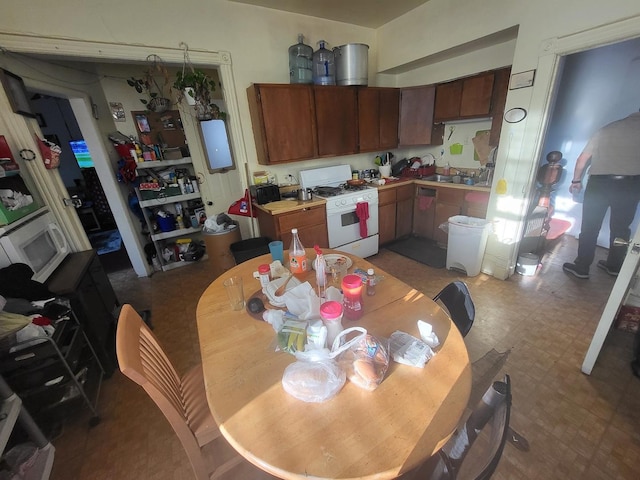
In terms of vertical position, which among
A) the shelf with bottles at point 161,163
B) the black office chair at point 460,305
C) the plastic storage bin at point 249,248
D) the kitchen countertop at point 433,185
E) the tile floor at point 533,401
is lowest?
the tile floor at point 533,401

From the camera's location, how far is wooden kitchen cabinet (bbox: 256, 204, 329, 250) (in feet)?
8.56

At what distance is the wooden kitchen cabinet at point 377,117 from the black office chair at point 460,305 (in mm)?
2294

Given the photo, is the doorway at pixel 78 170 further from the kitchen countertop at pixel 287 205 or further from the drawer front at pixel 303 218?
the drawer front at pixel 303 218

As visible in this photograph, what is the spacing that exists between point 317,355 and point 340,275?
2.01 ft

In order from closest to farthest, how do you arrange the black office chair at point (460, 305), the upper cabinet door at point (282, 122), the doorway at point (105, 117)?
the black office chair at point (460, 305)
the doorway at point (105, 117)
the upper cabinet door at point (282, 122)

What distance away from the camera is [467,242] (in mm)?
2637

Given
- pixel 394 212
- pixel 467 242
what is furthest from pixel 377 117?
pixel 467 242

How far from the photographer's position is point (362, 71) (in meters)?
2.80

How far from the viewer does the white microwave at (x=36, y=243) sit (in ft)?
4.71

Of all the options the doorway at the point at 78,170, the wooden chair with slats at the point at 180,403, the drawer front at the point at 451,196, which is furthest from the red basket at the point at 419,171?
the doorway at the point at 78,170

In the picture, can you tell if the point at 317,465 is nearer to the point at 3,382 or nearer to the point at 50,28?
the point at 3,382

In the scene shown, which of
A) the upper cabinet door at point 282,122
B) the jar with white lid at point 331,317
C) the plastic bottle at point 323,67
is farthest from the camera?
the plastic bottle at point 323,67

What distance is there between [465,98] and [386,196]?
4.30 feet

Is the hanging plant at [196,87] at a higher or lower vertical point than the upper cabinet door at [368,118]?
higher
